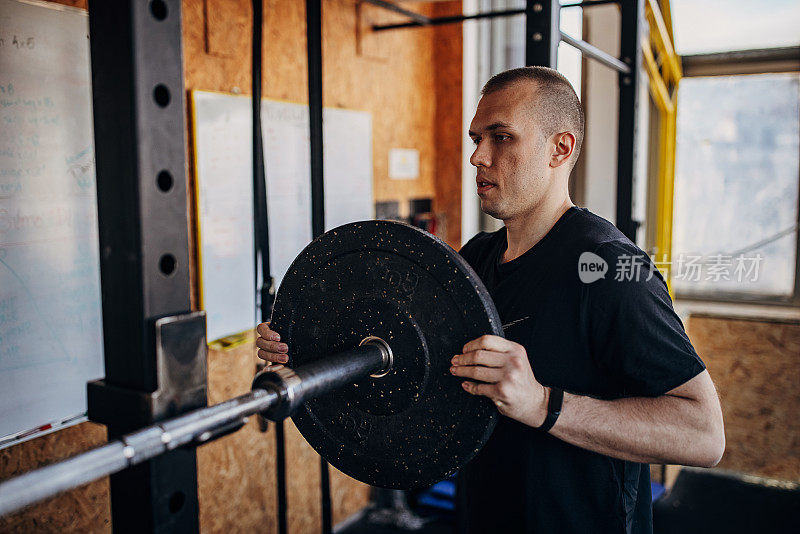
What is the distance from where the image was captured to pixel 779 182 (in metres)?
3.67

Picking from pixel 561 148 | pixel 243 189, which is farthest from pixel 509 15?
pixel 561 148

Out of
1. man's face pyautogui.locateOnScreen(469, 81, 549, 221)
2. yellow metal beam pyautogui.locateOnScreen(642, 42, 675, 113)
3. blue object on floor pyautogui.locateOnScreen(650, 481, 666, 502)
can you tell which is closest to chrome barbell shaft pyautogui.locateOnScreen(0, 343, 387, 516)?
man's face pyautogui.locateOnScreen(469, 81, 549, 221)

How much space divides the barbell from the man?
46 millimetres

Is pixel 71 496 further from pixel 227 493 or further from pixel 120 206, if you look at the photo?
pixel 120 206

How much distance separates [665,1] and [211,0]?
2.31m

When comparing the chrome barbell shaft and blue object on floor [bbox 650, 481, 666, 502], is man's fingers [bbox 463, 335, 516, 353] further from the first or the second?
blue object on floor [bbox 650, 481, 666, 502]

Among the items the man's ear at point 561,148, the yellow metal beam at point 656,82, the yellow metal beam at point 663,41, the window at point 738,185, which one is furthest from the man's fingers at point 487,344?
the window at point 738,185

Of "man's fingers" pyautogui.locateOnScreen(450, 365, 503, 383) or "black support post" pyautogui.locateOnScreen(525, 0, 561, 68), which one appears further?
"black support post" pyautogui.locateOnScreen(525, 0, 561, 68)

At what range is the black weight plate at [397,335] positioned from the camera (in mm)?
976

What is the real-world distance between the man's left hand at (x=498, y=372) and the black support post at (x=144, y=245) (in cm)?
39

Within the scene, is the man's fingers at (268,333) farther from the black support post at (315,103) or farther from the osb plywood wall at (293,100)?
the osb plywood wall at (293,100)

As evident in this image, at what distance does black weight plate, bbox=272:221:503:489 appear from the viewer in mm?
976

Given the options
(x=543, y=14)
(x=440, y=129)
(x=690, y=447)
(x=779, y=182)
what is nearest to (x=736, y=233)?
(x=779, y=182)

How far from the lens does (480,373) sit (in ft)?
3.15
